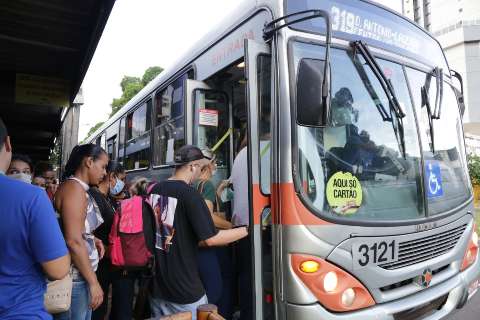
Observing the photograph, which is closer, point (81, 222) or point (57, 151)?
point (81, 222)

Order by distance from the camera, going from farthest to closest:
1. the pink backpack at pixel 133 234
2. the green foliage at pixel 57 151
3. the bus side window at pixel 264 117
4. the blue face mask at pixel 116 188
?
the green foliage at pixel 57 151
the blue face mask at pixel 116 188
the pink backpack at pixel 133 234
the bus side window at pixel 264 117

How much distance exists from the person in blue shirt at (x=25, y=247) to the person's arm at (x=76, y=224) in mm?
663

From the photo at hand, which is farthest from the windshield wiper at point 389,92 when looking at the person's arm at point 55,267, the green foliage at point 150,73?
the green foliage at point 150,73

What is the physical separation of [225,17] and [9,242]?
2.66 meters

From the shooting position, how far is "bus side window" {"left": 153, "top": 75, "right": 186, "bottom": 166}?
12.9 feet

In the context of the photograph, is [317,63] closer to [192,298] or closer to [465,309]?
[192,298]

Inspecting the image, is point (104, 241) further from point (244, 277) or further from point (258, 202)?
point (258, 202)

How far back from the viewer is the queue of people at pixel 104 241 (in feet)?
4.63

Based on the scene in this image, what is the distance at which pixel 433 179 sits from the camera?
2.86m

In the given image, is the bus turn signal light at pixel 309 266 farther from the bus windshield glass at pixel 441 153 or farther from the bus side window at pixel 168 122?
the bus side window at pixel 168 122

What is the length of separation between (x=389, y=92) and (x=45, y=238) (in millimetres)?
2393

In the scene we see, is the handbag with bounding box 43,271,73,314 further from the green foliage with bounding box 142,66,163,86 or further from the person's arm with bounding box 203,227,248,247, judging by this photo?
the green foliage with bounding box 142,66,163,86

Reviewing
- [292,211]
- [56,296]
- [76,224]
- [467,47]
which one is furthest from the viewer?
[467,47]

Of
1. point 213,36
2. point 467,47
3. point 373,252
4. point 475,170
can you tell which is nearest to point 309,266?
point 373,252
